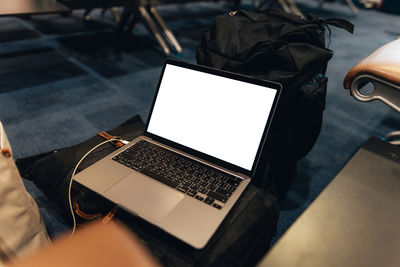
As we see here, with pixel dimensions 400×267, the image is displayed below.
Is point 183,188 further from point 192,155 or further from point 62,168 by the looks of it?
point 62,168

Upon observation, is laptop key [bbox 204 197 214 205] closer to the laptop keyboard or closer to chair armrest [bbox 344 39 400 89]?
the laptop keyboard

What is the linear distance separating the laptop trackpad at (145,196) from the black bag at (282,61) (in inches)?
15.1

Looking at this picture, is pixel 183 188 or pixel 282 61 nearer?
pixel 183 188

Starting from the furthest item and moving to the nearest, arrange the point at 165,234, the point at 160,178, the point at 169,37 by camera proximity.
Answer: the point at 169,37 → the point at 160,178 → the point at 165,234

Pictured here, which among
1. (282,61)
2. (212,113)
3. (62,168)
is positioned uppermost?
(282,61)

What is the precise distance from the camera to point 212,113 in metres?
0.80

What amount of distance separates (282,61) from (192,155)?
1.27 feet

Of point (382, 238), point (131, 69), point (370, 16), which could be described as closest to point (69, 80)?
point (131, 69)

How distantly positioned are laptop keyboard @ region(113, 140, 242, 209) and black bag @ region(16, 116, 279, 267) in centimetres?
6

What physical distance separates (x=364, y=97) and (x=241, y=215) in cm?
66

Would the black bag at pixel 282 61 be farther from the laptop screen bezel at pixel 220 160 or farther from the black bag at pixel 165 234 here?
the black bag at pixel 165 234

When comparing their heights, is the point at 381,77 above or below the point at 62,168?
above

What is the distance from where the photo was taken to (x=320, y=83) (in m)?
0.90

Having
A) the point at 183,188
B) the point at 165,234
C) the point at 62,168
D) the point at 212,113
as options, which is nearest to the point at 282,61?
the point at 212,113
